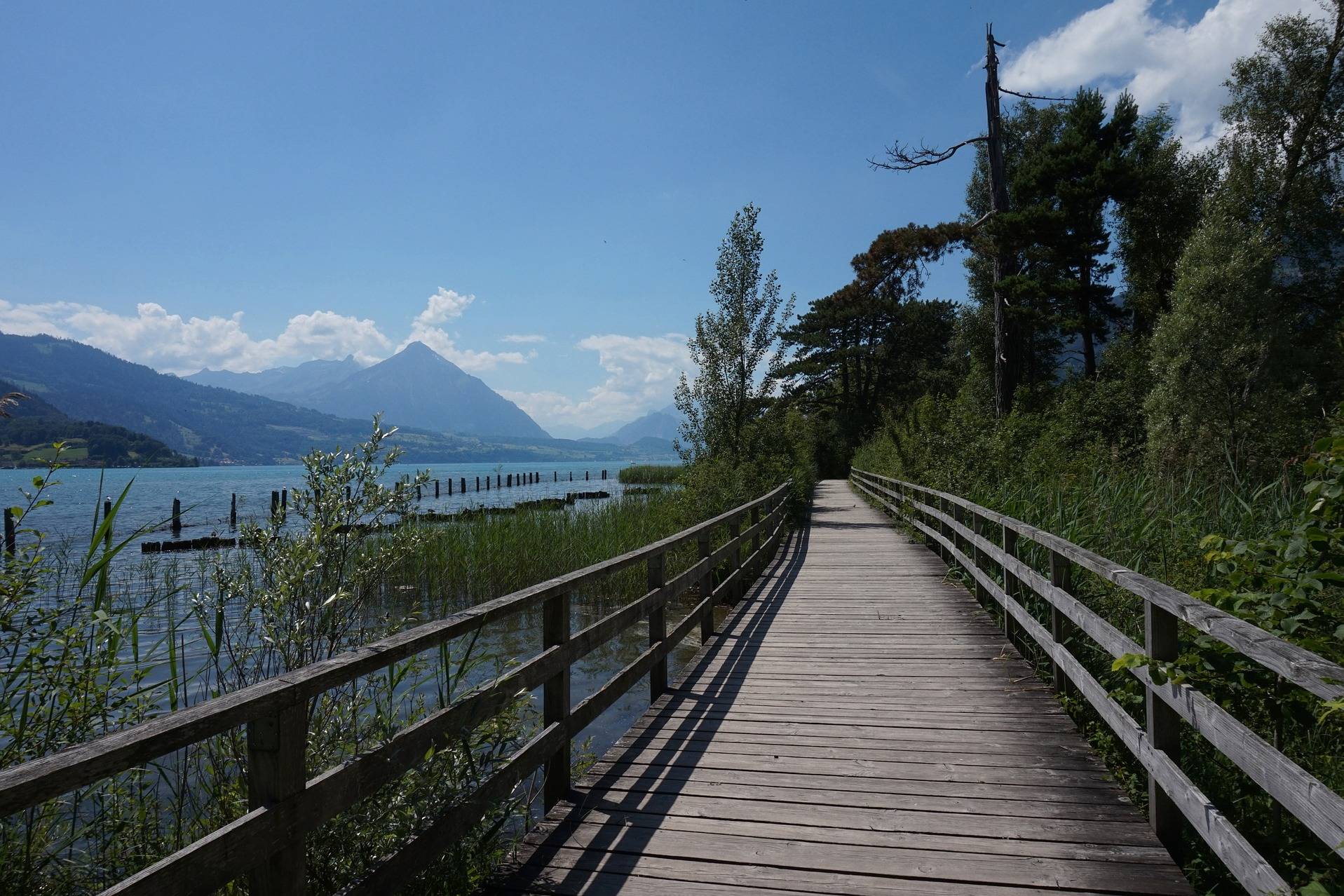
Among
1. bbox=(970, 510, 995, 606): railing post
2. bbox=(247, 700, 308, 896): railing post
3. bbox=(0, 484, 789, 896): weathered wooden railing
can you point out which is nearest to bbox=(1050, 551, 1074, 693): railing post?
bbox=(970, 510, 995, 606): railing post

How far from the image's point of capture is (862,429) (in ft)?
146

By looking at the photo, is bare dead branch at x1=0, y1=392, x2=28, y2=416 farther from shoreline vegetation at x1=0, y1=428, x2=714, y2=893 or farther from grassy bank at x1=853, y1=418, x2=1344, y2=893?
grassy bank at x1=853, y1=418, x2=1344, y2=893

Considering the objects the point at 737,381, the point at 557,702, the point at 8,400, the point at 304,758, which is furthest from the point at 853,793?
the point at 737,381

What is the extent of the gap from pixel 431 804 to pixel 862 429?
144 feet

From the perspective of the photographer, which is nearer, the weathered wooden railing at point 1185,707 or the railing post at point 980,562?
the weathered wooden railing at point 1185,707

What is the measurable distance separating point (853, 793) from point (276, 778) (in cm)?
244

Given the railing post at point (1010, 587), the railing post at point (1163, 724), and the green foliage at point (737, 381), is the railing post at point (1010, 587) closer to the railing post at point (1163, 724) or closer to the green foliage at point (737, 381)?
the railing post at point (1163, 724)

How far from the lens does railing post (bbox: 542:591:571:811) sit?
3.39 meters

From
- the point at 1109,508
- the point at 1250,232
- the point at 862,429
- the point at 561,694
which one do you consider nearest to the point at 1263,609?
the point at 561,694

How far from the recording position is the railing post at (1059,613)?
4.25 meters

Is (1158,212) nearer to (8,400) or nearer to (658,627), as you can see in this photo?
(658,627)

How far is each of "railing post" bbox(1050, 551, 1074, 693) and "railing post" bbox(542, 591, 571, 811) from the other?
2.82 metres

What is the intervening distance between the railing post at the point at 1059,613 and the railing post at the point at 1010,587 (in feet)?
3.33

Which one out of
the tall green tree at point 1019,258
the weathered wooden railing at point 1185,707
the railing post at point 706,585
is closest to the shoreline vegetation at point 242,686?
the weathered wooden railing at point 1185,707
